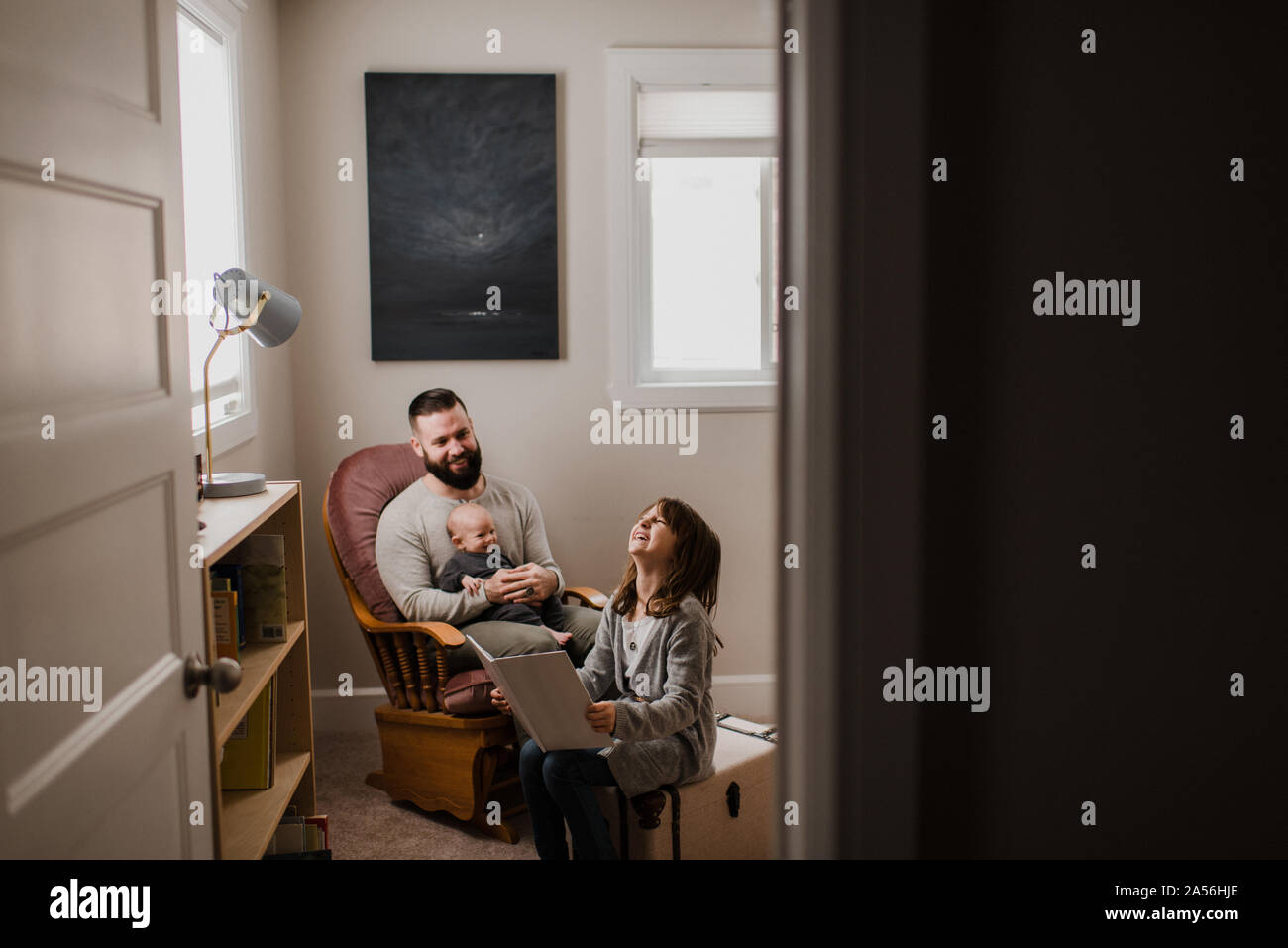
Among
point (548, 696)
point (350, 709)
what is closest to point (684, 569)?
point (548, 696)

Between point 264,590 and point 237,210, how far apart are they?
48.1 inches

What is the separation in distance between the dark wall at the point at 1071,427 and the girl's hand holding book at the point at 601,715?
1.19m

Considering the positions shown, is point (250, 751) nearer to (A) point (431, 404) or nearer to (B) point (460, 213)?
(A) point (431, 404)

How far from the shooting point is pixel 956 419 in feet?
2.85

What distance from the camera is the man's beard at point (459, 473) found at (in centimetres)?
309

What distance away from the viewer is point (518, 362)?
354 cm

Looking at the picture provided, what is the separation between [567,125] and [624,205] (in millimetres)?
313

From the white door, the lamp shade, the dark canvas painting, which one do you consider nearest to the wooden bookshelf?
the white door

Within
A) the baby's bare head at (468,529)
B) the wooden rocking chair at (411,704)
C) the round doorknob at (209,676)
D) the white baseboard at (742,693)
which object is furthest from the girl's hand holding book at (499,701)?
the round doorknob at (209,676)

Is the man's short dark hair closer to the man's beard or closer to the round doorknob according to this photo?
the man's beard

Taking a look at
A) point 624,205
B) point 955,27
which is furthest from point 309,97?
point 955,27

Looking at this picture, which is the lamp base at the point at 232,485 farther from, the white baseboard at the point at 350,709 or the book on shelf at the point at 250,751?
the white baseboard at the point at 350,709
